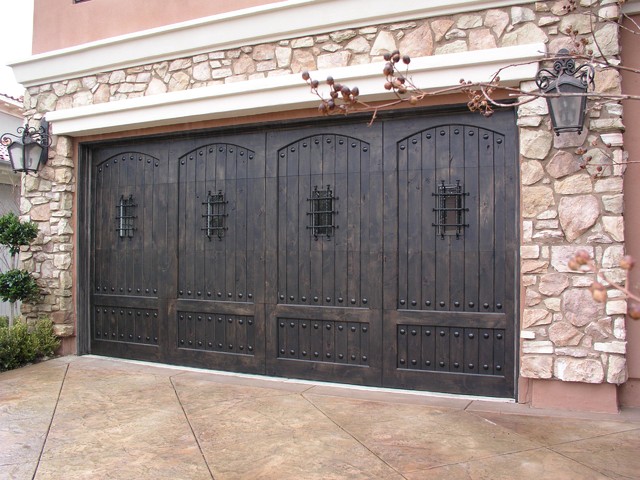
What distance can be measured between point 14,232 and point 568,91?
5.64 metres

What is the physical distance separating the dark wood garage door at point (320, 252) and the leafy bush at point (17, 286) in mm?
647

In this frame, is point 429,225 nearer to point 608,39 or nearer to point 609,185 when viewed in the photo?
point 609,185

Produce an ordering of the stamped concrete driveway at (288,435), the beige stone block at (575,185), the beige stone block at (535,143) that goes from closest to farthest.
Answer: the stamped concrete driveway at (288,435) < the beige stone block at (575,185) < the beige stone block at (535,143)

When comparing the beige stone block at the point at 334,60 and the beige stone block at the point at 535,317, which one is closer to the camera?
the beige stone block at the point at 535,317

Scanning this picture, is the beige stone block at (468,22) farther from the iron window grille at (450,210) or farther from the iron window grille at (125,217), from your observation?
the iron window grille at (125,217)

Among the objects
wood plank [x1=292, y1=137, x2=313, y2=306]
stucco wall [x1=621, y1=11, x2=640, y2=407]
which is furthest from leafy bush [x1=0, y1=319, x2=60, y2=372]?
stucco wall [x1=621, y1=11, x2=640, y2=407]

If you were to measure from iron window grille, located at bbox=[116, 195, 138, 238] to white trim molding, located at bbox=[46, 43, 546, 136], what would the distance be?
2.63ft

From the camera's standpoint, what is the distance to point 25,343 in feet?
19.2

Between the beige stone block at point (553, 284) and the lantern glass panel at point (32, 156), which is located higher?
the lantern glass panel at point (32, 156)

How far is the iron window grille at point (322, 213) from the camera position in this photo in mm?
5090

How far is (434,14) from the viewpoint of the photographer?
4.52 meters

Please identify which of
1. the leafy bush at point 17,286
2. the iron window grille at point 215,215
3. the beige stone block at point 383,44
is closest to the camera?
the beige stone block at point 383,44

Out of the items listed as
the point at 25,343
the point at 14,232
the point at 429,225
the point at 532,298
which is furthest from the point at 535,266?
the point at 14,232


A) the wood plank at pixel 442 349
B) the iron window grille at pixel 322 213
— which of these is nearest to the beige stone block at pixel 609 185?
the wood plank at pixel 442 349
